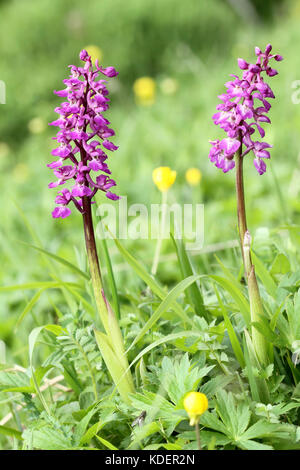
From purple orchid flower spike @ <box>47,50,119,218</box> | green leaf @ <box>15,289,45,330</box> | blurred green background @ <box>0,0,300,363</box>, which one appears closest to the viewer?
purple orchid flower spike @ <box>47,50,119,218</box>

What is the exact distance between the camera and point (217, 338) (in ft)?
3.49

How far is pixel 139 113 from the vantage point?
A: 4.64 metres

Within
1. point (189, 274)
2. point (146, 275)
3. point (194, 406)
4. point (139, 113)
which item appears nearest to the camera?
point (194, 406)

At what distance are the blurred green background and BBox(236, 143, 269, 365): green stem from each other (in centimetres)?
31

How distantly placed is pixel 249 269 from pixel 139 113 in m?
3.89

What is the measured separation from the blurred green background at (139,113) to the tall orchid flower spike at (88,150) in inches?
16.0

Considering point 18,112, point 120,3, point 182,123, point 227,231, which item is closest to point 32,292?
point 227,231

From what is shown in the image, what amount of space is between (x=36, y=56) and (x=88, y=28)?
71 cm

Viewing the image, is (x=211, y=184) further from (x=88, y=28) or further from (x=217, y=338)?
(x=88, y=28)

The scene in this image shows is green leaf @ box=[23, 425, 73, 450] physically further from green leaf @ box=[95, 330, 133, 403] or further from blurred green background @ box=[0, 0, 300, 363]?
blurred green background @ box=[0, 0, 300, 363]

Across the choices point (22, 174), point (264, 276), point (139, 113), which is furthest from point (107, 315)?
point (139, 113)

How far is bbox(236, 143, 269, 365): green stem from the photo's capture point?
0.90 metres

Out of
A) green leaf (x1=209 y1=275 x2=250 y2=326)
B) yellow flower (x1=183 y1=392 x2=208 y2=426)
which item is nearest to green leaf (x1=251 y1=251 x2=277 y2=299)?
green leaf (x1=209 y1=275 x2=250 y2=326)

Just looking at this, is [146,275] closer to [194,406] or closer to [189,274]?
[189,274]
